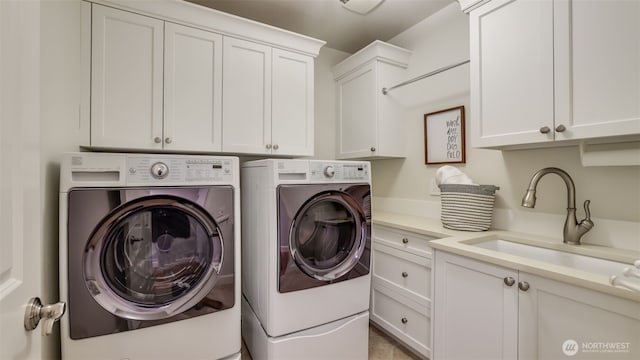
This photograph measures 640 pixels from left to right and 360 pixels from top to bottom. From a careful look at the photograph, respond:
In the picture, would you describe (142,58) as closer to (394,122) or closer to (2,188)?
(2,188)

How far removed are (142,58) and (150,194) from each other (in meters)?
0.89

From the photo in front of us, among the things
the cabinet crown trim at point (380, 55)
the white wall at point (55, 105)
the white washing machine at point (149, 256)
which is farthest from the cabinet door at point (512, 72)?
the white wall at point (55, 105)

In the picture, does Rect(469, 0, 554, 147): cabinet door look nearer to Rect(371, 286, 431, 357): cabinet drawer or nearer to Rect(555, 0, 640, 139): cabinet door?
Rect(555, 0, 640, 139): cabinet door

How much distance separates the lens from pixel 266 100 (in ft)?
6.36

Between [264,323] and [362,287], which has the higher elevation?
[362,287]

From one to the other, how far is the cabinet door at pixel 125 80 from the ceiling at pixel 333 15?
735 millimetres

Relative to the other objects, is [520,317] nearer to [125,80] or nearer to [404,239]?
[404,239]

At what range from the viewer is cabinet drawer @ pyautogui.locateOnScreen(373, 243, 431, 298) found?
1.67 meters

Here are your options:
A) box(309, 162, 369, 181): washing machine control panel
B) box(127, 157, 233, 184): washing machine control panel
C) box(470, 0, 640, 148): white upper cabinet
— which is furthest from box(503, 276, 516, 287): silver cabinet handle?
box(127, 157, 233, 184): washing machine control panel

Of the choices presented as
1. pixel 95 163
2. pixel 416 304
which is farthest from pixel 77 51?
pixel 416 304

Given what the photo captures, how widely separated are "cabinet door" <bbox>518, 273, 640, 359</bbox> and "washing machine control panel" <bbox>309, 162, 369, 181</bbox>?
95 centimetres

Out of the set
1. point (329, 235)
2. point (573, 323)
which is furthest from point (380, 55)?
point (573, 323)

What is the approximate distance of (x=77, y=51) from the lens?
55.1 inches

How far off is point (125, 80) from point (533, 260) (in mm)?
2262
